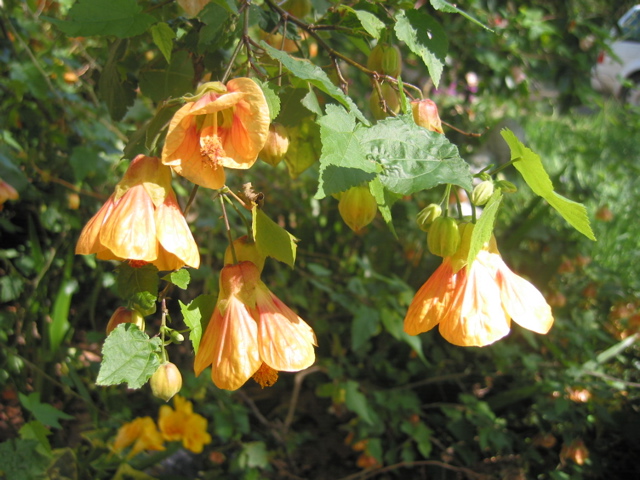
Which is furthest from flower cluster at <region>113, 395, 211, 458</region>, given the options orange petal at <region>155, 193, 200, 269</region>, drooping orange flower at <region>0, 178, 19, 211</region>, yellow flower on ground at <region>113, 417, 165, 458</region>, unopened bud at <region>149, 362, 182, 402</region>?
orange petal at <region>155, 193, 200, 269</region>

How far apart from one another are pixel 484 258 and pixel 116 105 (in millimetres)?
521

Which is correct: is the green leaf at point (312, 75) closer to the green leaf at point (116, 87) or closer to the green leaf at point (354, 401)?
the green leaf at point (116, 87)

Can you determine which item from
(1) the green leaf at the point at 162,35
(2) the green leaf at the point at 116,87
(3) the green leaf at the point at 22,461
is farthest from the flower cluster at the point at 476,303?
(3) the green leaf at the point at 22,461

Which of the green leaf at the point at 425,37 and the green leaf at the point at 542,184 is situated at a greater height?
the green leaf at the point at 425,37

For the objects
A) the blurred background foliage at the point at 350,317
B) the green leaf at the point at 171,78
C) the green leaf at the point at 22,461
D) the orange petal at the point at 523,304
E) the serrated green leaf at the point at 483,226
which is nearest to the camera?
the serrated green leaf at the point at 483,226

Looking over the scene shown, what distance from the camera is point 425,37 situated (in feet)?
2.02

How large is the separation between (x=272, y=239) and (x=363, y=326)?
828 mm

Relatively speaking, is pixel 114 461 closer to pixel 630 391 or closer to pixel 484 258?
→ pixel 484 258

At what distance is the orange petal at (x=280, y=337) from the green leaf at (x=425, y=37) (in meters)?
0.29

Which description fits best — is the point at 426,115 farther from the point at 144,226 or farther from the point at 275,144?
the point at 144,226

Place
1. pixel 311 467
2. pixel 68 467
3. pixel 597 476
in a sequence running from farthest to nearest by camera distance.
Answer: pixel 311 467, pixel 597 476, pixel 68 467

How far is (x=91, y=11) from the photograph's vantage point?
0.53 m

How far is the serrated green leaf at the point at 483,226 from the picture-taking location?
45 cm

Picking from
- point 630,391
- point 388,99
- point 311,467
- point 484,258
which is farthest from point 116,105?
point 630,391
